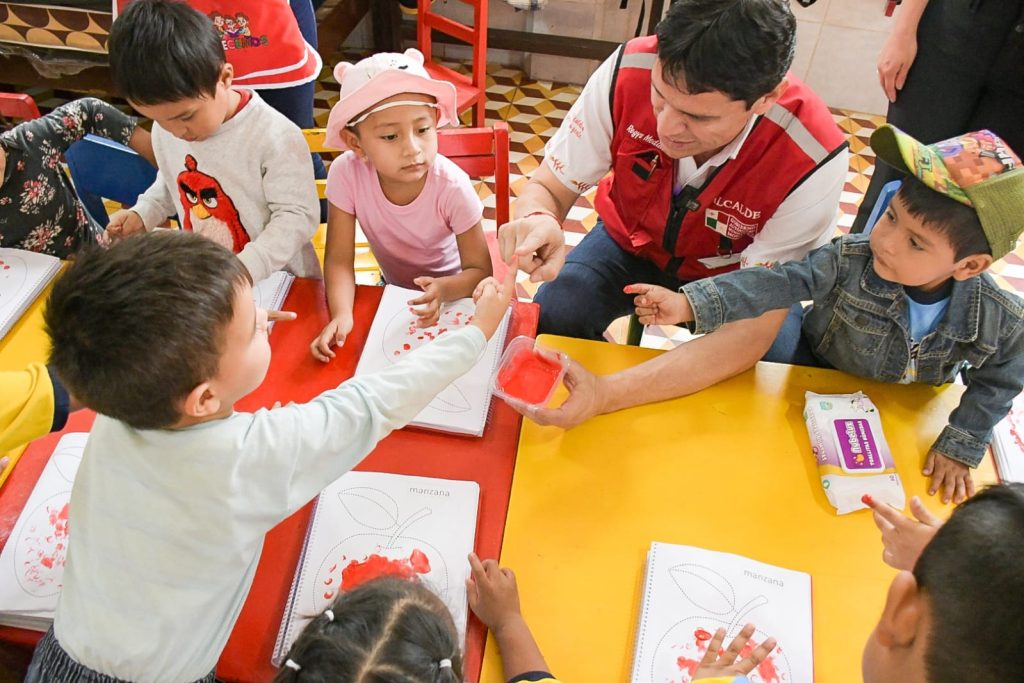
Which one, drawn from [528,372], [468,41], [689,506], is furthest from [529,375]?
[468,41]

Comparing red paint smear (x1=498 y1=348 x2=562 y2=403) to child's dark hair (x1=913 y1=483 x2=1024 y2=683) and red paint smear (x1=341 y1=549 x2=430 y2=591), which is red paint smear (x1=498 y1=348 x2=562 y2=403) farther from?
child's dark hair (x1=913 y1=483 x2=1024 y2=683)

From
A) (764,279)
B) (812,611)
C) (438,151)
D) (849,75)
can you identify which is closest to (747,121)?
(764,279)

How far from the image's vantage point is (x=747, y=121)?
146 cm

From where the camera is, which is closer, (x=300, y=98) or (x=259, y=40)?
(x=259, y=40)

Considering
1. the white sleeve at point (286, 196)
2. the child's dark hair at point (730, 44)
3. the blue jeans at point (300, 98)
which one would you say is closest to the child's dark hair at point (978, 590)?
the child's dark hair at point (730, 44)

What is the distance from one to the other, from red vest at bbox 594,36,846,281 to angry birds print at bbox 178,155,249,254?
99 cm

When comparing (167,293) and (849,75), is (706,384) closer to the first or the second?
(167,293)

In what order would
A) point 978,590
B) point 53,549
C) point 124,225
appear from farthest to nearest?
1. point 124,225
2. point 53,549
3. point 978,590

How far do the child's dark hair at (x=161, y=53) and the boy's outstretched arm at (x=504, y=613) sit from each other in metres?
1.17

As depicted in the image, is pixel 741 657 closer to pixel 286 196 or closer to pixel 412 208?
pixel 412 208

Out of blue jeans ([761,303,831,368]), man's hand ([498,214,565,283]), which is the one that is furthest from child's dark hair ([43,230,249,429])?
blue jeans ([761,303,831,368])

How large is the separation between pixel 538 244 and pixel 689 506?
25.3 inches

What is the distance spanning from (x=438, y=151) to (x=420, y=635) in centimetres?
128

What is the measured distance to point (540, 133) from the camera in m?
4.04
